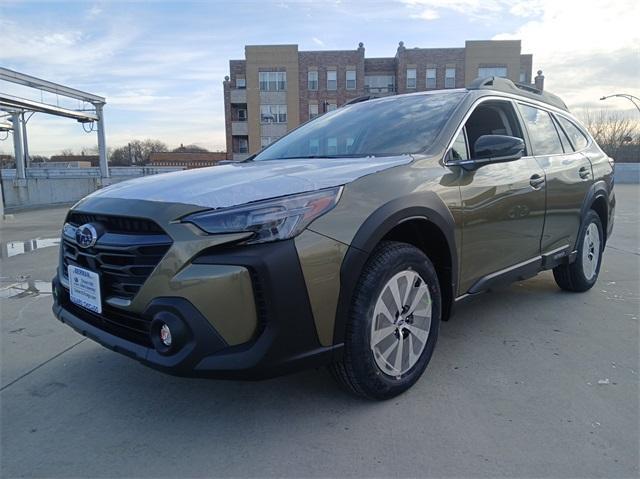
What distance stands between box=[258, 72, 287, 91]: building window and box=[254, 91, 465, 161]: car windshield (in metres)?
40.4

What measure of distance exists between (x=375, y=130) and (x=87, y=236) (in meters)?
1.95

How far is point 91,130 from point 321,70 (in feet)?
84.6

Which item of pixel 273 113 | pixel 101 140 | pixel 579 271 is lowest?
pixel 579 271

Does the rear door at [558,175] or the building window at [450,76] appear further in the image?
the building window at [450,76]

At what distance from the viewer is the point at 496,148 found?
2846 mm

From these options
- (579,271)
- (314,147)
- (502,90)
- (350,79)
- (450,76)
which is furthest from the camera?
(350,79)

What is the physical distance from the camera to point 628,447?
213 cm

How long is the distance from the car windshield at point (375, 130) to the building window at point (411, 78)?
1572 inches

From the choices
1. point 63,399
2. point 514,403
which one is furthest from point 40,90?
point 514,403

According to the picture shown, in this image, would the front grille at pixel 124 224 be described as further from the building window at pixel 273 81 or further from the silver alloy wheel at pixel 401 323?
the building window at pixel 273 81

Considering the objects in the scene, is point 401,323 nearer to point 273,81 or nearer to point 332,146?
point 332,146

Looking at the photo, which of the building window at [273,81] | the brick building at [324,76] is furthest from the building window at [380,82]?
the building window at [273,81]

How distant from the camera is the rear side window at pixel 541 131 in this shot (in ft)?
12.4

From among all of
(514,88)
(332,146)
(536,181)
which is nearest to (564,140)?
(514,88)
